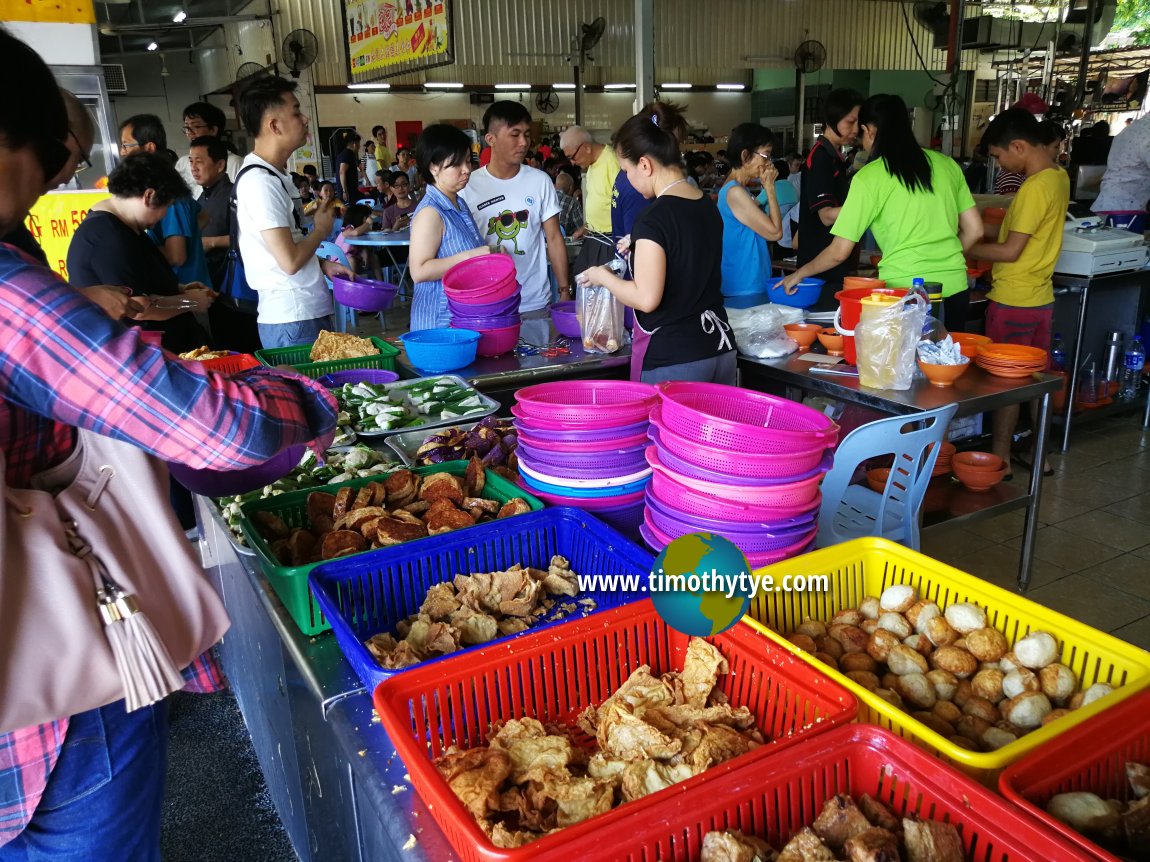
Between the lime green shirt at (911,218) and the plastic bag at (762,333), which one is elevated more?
the lime green shirt at (911,218)

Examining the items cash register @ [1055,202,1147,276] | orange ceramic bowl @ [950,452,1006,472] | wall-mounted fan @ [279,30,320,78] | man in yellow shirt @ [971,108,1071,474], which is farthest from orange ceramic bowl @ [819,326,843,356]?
wall-mounted fan @ [279,30,320,78]

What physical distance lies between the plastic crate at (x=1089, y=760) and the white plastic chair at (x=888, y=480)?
0.96 m

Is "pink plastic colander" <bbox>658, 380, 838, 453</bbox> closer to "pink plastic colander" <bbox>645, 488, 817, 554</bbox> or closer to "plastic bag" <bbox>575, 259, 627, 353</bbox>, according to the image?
"pink plastic colander" <bbox>645, 488, 817, 554</bbox>

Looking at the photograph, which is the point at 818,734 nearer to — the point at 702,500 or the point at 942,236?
the point at 702,500

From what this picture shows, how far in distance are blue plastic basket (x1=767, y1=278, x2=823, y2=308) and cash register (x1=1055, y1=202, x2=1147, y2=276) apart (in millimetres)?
1635

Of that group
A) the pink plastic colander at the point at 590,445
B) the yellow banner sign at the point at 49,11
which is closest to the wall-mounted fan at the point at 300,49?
the yellow banner sign at the point at 49,11

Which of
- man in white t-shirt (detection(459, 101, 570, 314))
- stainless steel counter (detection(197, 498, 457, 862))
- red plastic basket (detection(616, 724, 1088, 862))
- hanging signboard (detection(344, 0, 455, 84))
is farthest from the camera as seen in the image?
hanging signboard (detection(344, 0, 455, 84))

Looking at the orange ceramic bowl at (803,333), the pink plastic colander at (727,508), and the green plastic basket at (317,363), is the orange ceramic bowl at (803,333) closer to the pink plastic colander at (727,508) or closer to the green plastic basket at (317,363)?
the green plastic basket at (317,363)

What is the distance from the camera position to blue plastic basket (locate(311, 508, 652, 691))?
1502mm

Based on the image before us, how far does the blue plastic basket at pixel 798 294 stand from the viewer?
4.02 meters

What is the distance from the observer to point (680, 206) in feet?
8.80

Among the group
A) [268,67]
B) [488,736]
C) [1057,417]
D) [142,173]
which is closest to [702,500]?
[488,736]

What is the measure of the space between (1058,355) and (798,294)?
2.00m

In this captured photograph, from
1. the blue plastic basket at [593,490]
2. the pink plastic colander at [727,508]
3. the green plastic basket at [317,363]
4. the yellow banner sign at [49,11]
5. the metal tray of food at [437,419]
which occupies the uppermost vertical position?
the yellow banner sign at [49,11]
